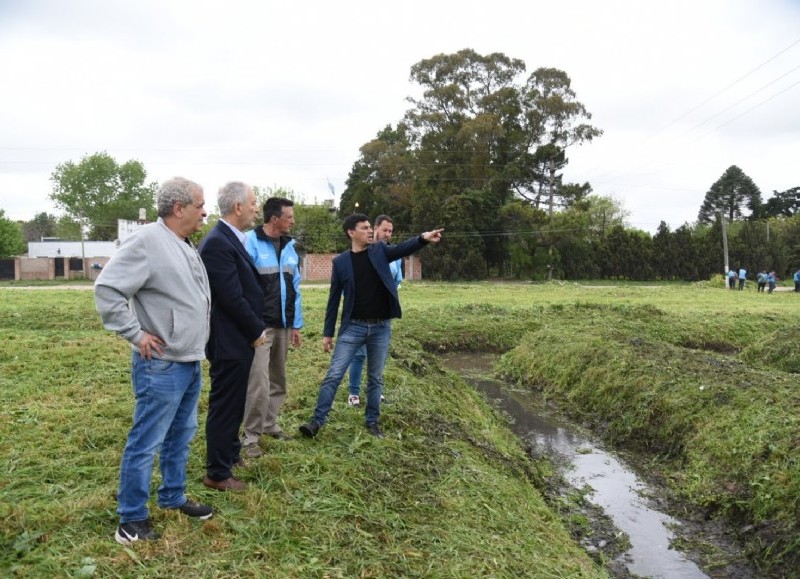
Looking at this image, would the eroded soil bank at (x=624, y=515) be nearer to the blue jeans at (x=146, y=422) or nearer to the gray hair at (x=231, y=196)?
the blue jeans at (x=146, y=422)

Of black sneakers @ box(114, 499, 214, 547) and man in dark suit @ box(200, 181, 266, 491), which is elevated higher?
man in dark suit @ box(200, 181, 266, 491)

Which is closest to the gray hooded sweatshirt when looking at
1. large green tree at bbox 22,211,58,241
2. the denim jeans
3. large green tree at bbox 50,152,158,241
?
the denim jeans

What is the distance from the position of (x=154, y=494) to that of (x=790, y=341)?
12609 millimetres

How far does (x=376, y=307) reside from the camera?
18.0 feet

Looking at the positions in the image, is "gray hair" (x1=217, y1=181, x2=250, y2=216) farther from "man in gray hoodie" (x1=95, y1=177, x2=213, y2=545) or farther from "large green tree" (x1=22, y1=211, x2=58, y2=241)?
"large green tree" (x1=22, y1=211, x2=58, y2=241)

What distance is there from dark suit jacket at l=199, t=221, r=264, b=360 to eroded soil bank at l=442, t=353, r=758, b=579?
3256 millimetres

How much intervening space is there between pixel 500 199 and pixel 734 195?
44032 mm

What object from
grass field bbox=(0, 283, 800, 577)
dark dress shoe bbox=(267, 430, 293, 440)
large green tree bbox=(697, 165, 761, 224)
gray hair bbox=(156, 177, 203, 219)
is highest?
large green tree bbox=(697, 165, 761, 224)

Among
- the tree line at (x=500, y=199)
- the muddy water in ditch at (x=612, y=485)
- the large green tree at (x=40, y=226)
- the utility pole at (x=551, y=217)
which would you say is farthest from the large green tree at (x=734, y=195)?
the large green tree at (x=40, y=226)

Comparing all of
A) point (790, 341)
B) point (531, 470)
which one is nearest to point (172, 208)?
point (531, 470)

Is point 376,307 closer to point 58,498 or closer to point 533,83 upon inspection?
point 58,498

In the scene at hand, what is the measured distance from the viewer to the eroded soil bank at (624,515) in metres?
5.08

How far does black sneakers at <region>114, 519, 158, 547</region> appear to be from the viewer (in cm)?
331

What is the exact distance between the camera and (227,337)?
407cm
